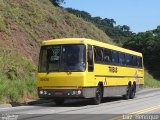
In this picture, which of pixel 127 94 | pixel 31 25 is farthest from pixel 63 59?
pixel 31 25

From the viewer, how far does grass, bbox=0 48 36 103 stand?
82.3ft

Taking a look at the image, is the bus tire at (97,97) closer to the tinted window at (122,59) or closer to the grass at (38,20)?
the tinted window at (122,59)

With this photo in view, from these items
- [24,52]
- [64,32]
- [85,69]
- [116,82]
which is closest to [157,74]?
[64,32]

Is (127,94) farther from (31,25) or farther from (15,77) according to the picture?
(31,25)

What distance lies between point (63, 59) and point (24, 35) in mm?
14875

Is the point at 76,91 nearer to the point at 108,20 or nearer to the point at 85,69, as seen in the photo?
the point at 85,69

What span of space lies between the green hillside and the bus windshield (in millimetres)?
2818

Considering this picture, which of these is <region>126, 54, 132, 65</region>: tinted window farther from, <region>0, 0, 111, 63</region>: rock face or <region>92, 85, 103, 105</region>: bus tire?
<region>0, 0, 111, 63</region>: rock face

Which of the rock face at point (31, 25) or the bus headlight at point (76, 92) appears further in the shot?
the rock face at point (31, 25)

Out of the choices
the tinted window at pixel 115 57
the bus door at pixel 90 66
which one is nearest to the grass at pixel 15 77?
the bus door at pixel 90 66

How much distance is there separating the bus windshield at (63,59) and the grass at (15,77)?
8.67 ft

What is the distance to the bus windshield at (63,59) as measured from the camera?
74.8ft

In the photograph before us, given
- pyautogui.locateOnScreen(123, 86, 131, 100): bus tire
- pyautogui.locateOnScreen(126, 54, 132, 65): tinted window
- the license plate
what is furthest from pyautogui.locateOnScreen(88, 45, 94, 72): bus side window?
pyautogui.locateOnScreen(126, 54, 132, 65): tinted window

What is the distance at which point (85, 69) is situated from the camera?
22.9m
